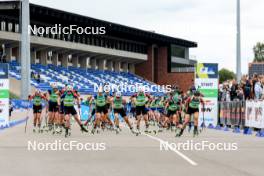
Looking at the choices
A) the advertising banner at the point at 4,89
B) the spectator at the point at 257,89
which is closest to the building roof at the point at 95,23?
the advertising banner at the point at 4,89

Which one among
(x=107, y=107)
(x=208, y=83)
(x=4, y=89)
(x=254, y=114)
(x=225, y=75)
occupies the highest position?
(x=225, y=75)

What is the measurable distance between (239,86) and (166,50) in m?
60.4

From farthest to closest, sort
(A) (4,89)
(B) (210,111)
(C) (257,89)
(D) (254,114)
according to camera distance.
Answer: (B) (210,111), (A) (4,89), (C) (257,89), (D) (254,114)

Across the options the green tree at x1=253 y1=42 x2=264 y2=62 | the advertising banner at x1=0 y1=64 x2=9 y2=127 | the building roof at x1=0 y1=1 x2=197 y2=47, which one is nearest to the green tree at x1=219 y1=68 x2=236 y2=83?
the green tree at x1=253 y1=42 x2=264 y2=62

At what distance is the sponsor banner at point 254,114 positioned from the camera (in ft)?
79.5

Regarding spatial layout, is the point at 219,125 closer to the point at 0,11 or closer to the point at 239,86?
the point at 239,86

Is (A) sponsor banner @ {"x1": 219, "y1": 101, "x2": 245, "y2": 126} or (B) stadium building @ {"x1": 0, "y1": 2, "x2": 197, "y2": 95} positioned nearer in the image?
(A) sponsor banner @ {"x1": 219, "y1": 101, "x2": 245, "y2": 126}

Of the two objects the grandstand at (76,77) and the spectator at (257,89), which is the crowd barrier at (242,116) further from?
the grandstand at (76,77)

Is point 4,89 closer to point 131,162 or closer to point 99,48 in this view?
point 131,162

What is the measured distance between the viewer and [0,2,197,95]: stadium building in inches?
2549

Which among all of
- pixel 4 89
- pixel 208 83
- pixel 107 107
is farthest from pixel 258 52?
pixel 107 107

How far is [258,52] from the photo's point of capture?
483 ft

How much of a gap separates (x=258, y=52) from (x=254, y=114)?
125 metres

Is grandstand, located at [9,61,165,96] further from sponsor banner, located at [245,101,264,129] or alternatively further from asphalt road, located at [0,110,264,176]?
asphalt road, located at [0,110,264,176]
